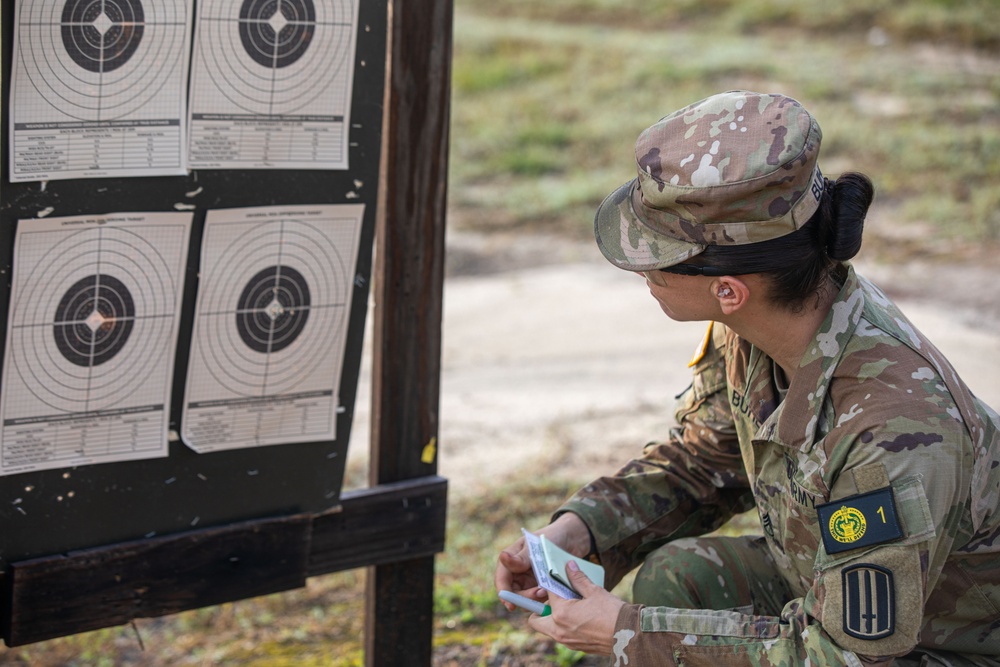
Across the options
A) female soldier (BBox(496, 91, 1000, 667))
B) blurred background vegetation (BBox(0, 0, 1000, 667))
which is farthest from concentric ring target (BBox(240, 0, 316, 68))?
blurred background vegetation (BBox(0, 0, 1000, 667))

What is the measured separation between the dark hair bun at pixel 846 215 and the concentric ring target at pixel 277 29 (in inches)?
38.0

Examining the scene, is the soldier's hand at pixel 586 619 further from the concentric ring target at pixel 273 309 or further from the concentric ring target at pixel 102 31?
the concentric ring target at pixel 102 31

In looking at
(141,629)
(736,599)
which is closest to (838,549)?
(736,599)

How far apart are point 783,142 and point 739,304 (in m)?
0.26

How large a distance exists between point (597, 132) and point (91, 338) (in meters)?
7.50

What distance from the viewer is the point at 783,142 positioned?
1673 mm

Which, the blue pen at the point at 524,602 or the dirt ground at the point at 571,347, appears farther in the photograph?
the dirt ground at the point at 571,347

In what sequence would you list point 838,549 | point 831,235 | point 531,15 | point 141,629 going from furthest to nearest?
point 531,15 → point 141,629 → point 831,235 → point 838,549

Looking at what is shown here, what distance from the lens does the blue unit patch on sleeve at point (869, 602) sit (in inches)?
61.6

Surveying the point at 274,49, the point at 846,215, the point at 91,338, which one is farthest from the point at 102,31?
the point at 846,215

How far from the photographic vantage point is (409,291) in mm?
2268

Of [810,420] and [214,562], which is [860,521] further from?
[214,562]

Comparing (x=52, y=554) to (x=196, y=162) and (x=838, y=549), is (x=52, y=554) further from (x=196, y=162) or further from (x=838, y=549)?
(x=838, y=549)

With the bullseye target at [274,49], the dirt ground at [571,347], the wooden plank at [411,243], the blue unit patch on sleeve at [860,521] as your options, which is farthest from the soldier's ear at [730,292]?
the dirt ground at [571,347]
